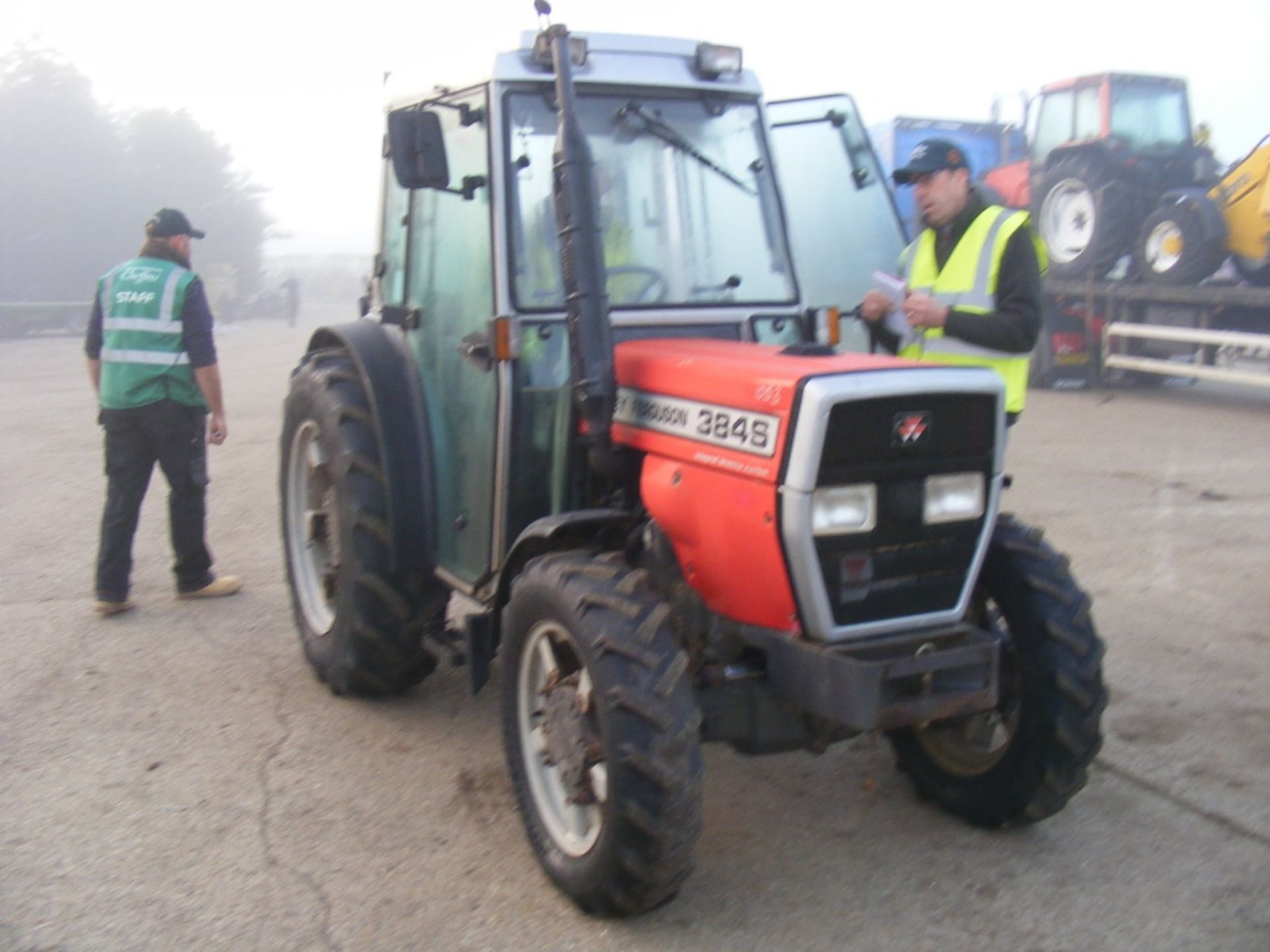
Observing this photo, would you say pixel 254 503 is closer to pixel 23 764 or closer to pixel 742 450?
pixel 23 764

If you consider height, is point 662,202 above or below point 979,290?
above

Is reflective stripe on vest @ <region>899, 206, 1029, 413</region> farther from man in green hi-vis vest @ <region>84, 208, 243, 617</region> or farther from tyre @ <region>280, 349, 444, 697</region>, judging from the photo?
man in green hi-vis vest @ <region>84, 208, 243, 617</region>

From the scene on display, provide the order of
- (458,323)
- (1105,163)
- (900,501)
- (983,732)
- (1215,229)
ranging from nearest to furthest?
(900,501), (983,732), (458,323), (1215,229), (1105,163)

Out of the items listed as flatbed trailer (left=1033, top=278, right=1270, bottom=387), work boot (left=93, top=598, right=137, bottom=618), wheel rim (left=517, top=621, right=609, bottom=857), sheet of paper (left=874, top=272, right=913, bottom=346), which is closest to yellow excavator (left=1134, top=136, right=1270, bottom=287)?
flatbed trailer (left=1033, top=278, right=1270, bottom=387)

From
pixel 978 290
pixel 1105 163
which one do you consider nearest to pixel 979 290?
pixel 978 290

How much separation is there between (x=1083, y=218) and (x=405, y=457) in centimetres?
1160

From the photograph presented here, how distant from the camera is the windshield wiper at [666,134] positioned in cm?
401

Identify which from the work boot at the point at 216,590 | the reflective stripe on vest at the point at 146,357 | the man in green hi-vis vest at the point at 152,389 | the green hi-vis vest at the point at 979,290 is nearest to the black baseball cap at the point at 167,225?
the man in green hi-vis vest at the point at 152,389

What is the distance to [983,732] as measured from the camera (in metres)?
3.75

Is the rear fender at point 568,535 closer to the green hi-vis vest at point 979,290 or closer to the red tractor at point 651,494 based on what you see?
the red tractor at point 651,494

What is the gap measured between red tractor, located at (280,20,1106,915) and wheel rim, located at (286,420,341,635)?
209mm

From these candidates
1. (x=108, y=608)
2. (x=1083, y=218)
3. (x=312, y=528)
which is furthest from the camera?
(x=1083, y=218)

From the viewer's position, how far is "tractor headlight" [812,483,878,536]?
306cm

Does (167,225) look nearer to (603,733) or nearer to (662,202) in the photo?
(662,202)
